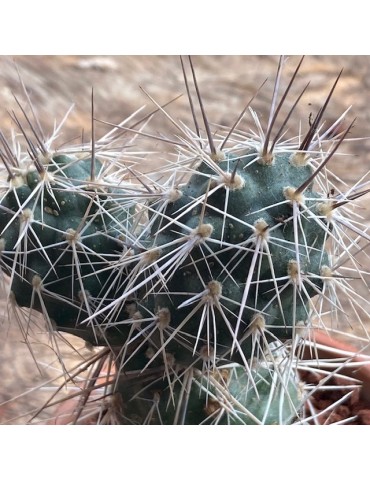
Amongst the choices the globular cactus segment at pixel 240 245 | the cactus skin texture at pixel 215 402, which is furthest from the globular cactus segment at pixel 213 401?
the globular cactus segment at pixel 240 245

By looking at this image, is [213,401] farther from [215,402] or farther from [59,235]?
[59,235]

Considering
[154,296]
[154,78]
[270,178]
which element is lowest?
[154,296]

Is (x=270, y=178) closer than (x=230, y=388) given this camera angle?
Yes

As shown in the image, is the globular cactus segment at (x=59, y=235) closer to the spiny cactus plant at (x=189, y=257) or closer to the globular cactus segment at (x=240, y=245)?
the spiny cactus plant at (x=189, y=257)

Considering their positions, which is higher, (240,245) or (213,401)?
(240,245)

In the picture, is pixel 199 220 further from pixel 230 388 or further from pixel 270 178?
pixel 230 388

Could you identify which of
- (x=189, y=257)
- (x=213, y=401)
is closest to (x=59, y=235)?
(x=189, y=257)

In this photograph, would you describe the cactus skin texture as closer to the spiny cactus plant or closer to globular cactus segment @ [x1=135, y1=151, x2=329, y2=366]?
the spiny cactus plant

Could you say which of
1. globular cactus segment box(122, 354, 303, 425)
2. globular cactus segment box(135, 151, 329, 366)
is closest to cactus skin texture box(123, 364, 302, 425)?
globular cactus segment box(122, 354, 303, 425)
